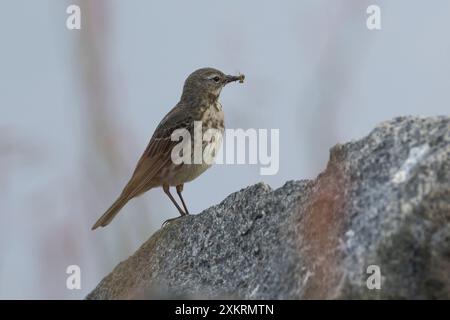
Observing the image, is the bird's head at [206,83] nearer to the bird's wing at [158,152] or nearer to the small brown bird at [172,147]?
the small brown bird at [172,147]

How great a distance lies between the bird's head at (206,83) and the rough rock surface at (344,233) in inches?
114

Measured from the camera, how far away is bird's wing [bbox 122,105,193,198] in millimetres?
8047

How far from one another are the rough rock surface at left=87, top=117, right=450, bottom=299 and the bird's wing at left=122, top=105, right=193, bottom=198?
7.09ft

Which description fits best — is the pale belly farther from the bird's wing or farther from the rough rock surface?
the rough rock surface

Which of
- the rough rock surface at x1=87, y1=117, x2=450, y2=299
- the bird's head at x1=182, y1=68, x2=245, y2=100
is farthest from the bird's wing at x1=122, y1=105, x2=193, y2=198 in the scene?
the rough rock surface at x1=87, y1=117, x2=450, y2=299

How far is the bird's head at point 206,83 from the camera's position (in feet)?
28.6

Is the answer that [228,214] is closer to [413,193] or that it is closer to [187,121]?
[413,193]

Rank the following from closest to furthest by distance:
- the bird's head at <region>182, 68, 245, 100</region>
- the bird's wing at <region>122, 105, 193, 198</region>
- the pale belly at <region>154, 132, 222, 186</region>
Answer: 1. the pale belly at <region>154, 132, 222, 186</region>
2. the bird's wing at <region>122, 105, 193, 198</region>
3. the bird's head at <region>182, 68, 245, 100</region>

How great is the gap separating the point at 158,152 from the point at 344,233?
Result: 12.9 feet

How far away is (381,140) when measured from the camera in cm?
473

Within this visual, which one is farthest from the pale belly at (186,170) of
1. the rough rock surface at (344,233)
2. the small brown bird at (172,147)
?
the rough rock surface at (344,233)

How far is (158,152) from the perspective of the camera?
8.17 metres

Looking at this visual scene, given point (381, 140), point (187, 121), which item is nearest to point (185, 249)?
point (381, 140)
